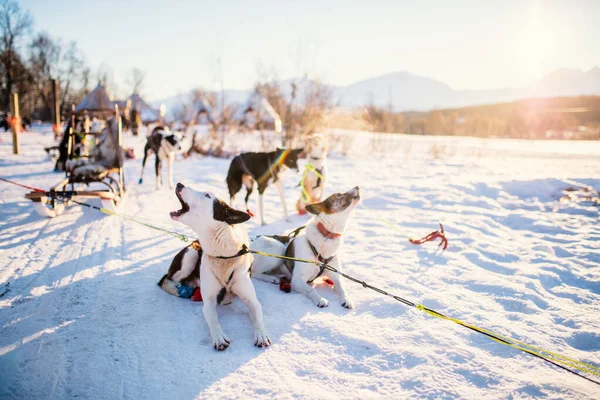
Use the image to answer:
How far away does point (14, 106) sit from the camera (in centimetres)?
1137

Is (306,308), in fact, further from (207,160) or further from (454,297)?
(207,160)

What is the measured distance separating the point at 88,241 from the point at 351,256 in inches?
145

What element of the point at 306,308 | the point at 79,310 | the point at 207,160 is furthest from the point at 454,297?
the point at 207,160

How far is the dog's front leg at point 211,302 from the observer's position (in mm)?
2504

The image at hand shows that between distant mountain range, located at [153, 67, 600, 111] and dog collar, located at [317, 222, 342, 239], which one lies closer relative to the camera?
Result: dog collar, located at [317, 222, 342, 239]

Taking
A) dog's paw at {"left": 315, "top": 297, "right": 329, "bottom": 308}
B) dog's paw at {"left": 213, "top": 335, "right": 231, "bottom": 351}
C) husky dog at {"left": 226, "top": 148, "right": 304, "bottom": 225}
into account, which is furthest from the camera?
husky dog at {"left": 226, "top": 148, "right": 304, "bottom": 225}

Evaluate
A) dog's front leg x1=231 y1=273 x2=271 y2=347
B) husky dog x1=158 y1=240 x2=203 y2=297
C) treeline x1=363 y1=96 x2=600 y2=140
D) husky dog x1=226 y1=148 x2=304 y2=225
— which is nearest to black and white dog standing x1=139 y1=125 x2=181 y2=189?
husky dog x1=226 y1=148 x2=304 y2=225

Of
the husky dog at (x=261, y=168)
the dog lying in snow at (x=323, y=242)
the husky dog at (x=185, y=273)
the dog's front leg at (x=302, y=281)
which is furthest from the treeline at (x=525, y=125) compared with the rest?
the husky dog at (x=185, y=273)

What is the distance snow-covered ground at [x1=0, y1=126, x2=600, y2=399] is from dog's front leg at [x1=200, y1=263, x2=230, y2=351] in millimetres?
123

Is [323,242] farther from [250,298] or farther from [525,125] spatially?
[525,125]

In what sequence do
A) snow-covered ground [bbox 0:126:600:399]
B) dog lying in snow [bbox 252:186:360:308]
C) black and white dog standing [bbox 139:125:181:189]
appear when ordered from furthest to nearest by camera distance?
black and white dog standing [bbox 139:125:181:189] < dog lying in snow [bbox 252:186:360:308] < snow-covered ground [bbox 0:126:600:399]

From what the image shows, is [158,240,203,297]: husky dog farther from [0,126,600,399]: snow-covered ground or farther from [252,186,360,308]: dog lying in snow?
[252,186,360,308]: dog lying in snow

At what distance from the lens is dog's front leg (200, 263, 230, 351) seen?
98.6 inches

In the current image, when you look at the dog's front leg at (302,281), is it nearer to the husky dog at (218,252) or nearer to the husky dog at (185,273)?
the husky dog at (218,252)
